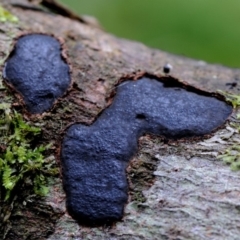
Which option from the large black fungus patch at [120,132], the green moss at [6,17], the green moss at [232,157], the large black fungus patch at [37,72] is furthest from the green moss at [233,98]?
the green moss at [6,17]

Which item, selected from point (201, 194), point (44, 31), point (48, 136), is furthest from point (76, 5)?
point (201, 194)

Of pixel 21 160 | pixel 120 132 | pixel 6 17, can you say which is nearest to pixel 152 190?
pixel 120 132

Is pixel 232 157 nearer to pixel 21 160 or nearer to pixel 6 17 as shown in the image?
pixel 21 160

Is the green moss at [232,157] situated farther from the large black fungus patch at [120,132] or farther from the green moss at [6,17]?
the green moss at [6,17]

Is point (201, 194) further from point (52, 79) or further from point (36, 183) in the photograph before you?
point (52, 79)

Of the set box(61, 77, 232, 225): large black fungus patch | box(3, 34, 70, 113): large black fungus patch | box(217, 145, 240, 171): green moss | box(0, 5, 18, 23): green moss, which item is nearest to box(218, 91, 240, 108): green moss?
box(61, 77, 232, 225): large black fungus patch

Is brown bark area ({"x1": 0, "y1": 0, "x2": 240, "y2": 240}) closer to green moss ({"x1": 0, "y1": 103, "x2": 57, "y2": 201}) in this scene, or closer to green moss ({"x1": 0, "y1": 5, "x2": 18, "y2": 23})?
green moss ({"x1": 0, "y1": 103, "x2": 57, "y2": 201})
